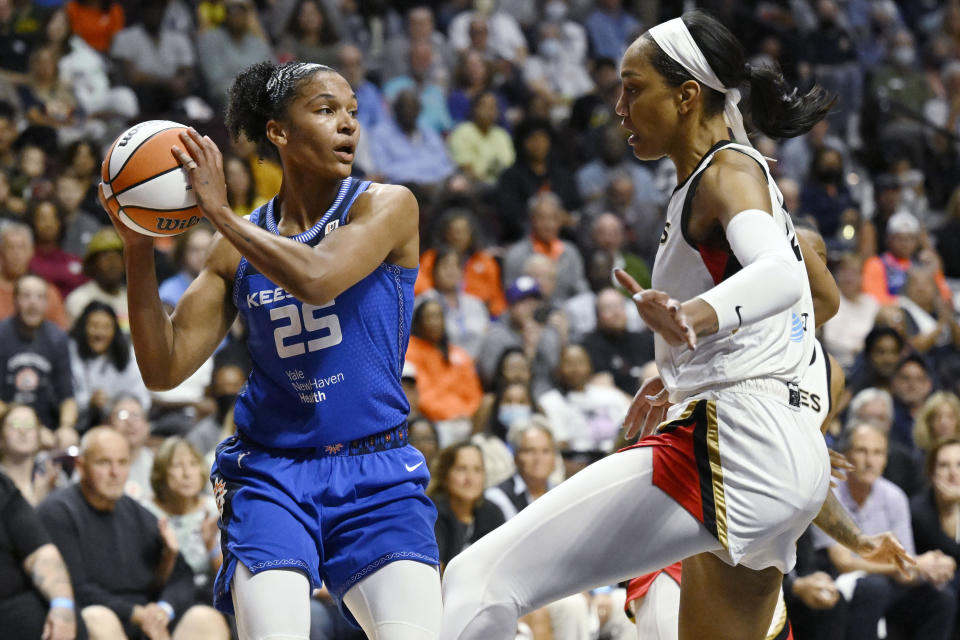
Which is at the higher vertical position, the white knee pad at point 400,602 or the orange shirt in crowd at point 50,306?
the white knee pad at point 400,602

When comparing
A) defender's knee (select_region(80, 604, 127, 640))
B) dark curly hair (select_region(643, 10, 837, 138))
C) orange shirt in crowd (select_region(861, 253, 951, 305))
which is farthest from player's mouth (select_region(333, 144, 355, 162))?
orange shirt in crowd (select_region(861, 253, 951, 305))

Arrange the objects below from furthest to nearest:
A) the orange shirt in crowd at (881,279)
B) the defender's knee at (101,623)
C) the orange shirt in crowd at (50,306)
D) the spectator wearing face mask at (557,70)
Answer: the spectator wearing face mask at (557,70)
the orange shirt in crowd at (881,279)
the orange shirt in crowd at (50,306)
the defender's knee at (101,623)

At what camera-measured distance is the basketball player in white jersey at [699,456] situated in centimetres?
325

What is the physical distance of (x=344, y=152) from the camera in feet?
12.3

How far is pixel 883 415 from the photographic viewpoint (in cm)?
856

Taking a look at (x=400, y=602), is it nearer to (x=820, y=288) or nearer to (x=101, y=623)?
(x=820, y=288)

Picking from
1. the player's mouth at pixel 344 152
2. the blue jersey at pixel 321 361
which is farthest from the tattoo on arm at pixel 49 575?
the player's mouth at pixel 344 152

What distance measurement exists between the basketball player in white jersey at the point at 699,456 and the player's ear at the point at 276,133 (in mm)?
1048

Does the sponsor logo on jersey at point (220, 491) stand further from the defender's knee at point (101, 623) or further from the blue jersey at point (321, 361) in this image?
the defender's knee at point (101, 623)

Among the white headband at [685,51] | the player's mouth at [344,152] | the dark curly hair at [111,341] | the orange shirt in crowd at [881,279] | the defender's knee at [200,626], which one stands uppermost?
the white headband at [685,51]

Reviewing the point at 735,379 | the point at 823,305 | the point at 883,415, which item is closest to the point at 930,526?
the point at 883,415

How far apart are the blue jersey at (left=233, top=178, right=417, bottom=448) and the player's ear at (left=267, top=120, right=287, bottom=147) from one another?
0.25 m

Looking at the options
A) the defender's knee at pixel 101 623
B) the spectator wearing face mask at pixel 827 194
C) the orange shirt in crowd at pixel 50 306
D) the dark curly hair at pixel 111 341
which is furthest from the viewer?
the spectator wearing face mask at pixel 827 194

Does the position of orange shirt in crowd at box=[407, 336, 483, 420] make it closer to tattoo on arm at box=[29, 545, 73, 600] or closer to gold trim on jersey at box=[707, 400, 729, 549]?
tattoo on arm at box=[29, 545, 73, 600]
